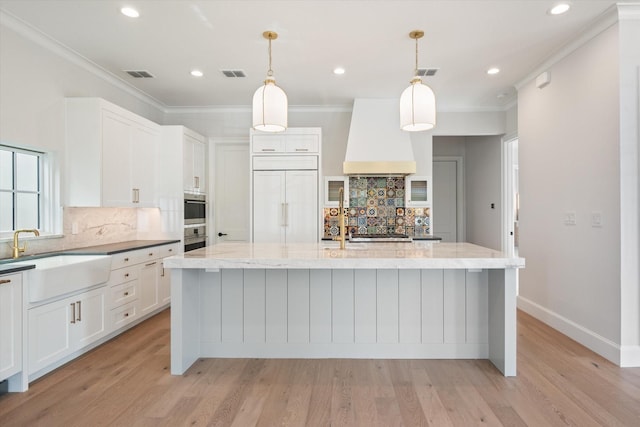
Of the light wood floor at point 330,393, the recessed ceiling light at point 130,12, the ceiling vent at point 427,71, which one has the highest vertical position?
the ceiling vent at point 427,71

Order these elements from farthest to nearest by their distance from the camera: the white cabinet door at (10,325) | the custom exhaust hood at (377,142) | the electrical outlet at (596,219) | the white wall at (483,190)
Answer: the white wall at (483,190), the custom exhaust hood at (377,142), the electrical outlet at (596,219), the white cabinet door at (10,325)

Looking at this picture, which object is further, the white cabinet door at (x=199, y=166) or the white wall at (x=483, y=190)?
the white wall at (x=483, y=190)

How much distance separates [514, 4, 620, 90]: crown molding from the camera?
9.19ft

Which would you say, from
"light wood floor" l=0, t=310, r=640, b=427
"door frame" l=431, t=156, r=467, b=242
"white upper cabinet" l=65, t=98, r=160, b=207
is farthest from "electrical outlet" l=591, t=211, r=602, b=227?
"white upper cabinet" l=65, t=98, r=160, b=207

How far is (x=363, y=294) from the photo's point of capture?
111 inches

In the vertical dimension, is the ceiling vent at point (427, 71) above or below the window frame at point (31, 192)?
above

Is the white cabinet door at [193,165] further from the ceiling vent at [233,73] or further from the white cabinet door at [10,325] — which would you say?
the white cabinet door at [10,325]

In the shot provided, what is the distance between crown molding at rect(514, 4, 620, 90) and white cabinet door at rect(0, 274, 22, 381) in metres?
4.64

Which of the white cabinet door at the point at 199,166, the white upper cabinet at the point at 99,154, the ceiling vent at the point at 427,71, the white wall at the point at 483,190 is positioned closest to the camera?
the white upper cabinet at the point at 99,154

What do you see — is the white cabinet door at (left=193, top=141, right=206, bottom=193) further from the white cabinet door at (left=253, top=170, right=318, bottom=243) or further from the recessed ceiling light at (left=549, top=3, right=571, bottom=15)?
the recessed ceiling light at (left=549, top=3, right=571, bottom=15)

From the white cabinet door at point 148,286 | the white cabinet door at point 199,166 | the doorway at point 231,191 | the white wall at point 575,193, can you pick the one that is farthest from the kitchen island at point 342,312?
the doorway at point 231,191

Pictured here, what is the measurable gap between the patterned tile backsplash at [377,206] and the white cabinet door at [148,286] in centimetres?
247

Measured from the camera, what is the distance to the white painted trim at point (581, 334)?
8.96 feet

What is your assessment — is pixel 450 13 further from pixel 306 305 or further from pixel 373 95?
pixel 306 305
